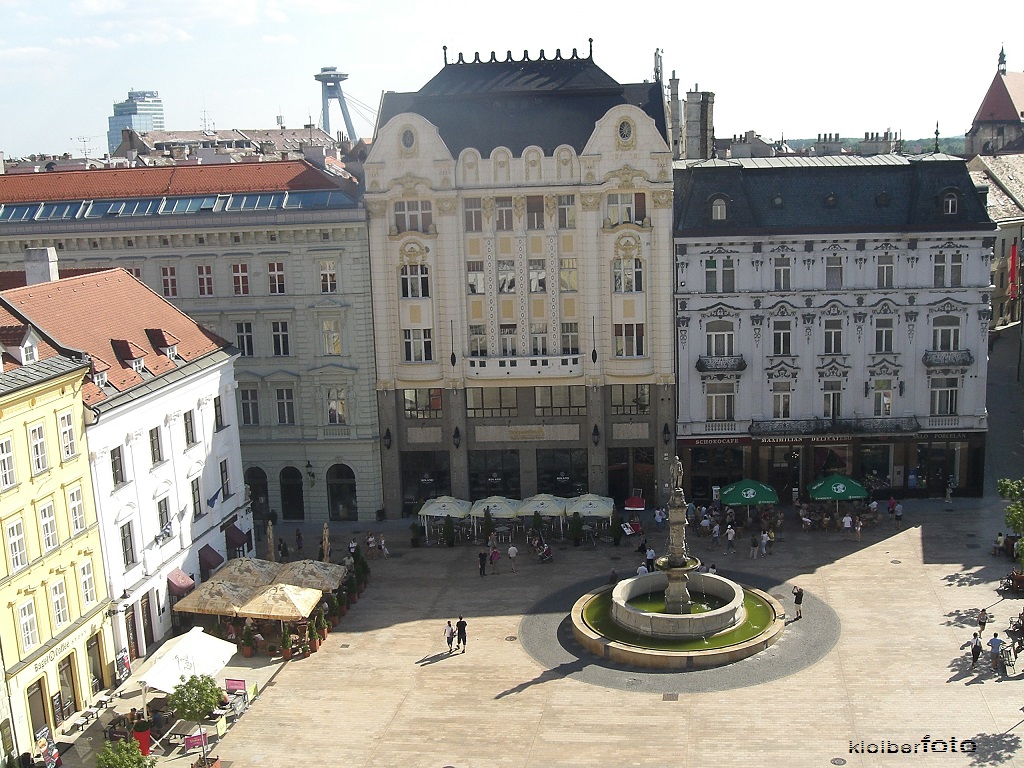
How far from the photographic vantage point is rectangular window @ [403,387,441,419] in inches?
2822

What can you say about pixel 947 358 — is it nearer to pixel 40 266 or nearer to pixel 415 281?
pixel 415 281

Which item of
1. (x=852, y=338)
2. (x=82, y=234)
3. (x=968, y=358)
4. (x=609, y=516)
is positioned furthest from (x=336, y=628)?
(x=968, y=358)

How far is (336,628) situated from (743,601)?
19.9m

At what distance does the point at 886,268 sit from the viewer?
6938 cm

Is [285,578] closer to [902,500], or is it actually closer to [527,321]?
[527,321]

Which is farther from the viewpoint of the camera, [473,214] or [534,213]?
[473,214]

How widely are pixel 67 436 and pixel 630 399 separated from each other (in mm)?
35268

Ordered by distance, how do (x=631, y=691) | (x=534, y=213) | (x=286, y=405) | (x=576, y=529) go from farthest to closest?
(x=286, y=405) < (x=534, y=213) < (x=576, y=529) < (x=631, y=691)

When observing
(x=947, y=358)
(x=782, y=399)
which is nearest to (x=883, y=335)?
(x=947, y=358)

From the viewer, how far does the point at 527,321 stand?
70.0 m

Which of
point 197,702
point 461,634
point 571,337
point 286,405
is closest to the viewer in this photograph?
point 197,702

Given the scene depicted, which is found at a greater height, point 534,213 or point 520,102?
point 520,102

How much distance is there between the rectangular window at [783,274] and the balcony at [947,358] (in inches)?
374

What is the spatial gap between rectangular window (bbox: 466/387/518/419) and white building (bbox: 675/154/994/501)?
10.7 m
